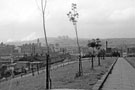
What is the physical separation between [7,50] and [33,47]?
2338 centimetres

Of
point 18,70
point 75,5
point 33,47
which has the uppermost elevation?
point 75,5

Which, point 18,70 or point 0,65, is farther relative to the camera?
point 18,70

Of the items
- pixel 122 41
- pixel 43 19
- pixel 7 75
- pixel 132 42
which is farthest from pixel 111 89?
pixel 132 42

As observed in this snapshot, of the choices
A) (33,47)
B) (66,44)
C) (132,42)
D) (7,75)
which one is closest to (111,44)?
(132,42)

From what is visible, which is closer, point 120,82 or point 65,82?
point 65,82

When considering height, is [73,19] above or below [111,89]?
above

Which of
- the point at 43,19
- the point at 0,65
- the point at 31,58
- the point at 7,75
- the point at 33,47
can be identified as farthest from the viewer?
the point at 31,58

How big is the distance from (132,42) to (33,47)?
9328cm

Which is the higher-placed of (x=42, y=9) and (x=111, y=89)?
(x=42, y=9)

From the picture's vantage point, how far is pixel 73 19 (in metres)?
14.5

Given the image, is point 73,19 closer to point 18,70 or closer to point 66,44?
point 18,70

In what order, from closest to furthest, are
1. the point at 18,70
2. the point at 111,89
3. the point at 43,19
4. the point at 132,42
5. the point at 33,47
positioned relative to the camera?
the point at 43,19
the point at 111,89
the point at 18,70
the point at 33,47
the point at 132,42

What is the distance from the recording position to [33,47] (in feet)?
122

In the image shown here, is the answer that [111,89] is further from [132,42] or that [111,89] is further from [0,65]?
[132,42]
